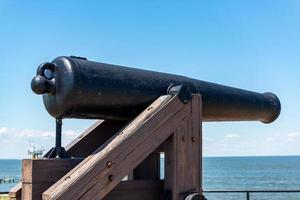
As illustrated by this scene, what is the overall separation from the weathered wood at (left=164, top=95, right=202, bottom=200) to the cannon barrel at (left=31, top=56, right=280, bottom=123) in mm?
327

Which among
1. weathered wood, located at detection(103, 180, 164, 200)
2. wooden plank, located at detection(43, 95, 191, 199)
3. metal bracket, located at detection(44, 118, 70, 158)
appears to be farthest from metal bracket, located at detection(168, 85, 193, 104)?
metal bracket, located at detection(44, 118, 70, 158)

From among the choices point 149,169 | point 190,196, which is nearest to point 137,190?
point 190,196

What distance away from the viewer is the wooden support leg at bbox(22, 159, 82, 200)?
4.09m

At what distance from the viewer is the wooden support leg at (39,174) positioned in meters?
4.09

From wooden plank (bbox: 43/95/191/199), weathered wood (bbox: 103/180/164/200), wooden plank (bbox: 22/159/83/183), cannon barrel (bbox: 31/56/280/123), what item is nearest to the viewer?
wooden plank (bbox: 43/95/191/199)

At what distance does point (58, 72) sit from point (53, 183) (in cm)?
83

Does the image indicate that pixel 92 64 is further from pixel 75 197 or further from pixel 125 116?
pixel 75 197

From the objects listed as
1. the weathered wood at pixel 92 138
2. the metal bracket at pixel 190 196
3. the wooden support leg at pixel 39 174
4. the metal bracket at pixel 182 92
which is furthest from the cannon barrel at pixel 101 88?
the metal bracket at pixel 190 196

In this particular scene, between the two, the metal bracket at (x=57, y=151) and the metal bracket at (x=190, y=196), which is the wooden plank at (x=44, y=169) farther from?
the metal bracket at (x=190, y=196)

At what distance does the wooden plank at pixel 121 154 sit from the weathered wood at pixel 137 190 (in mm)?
285

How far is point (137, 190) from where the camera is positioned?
451cm

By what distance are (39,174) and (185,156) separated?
1.24 metres

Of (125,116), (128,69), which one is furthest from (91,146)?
(128,69)

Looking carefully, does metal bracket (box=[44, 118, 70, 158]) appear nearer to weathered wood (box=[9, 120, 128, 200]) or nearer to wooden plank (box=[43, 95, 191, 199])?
wooden plank (box=[43, 95, 191, 199])
